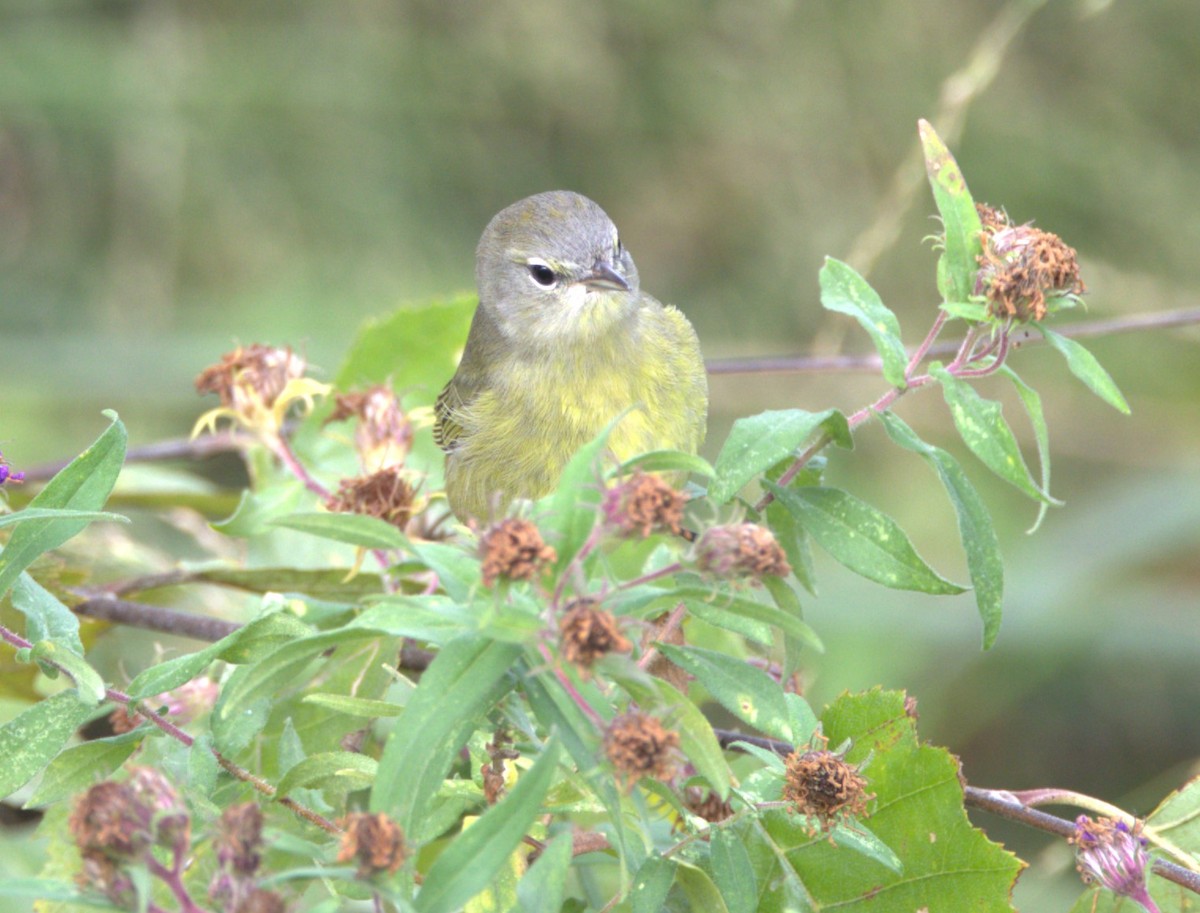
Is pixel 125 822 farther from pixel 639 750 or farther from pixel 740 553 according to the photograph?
pixel 740 553

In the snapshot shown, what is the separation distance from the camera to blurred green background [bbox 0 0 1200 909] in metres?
5.66

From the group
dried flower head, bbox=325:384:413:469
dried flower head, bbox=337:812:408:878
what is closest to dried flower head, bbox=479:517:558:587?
dried flower head, bbox=337:812:408:878

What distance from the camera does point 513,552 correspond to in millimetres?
1252

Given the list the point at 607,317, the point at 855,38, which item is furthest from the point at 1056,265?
the point at 855,38

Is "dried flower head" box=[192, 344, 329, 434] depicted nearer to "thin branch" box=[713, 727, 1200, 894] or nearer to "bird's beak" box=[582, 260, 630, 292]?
"bird's beak" box=[582, 260, 630, 292]

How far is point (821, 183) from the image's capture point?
631 cm

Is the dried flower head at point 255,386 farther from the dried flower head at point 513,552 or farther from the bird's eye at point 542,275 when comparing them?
the dried flower head at point 513,552

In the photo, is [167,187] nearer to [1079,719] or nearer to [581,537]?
[1079,719]

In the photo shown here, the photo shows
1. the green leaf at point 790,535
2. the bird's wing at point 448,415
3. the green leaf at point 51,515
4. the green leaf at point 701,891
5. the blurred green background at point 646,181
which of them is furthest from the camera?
the blurred green background at point 646,181

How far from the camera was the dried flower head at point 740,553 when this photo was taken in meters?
1.31

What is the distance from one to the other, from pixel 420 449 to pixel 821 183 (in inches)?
135

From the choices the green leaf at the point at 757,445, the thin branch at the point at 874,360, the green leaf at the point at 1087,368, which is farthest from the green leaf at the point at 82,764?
the thin branch at the point at 874,360

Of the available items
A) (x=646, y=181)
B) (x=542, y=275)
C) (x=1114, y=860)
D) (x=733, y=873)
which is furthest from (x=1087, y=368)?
(x=646, y=181)

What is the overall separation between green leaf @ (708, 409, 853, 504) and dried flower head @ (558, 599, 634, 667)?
0.37m
